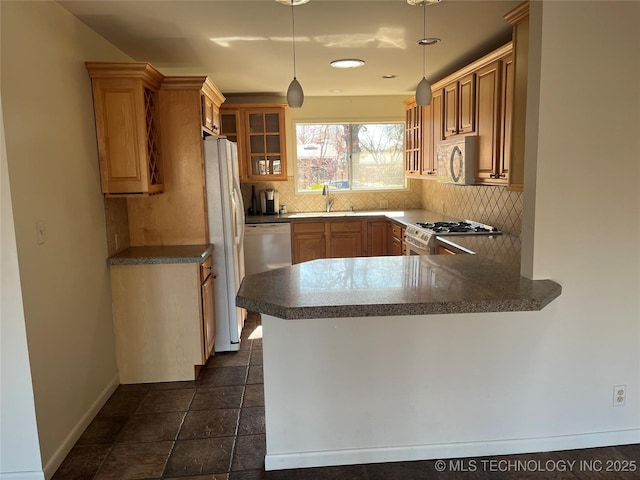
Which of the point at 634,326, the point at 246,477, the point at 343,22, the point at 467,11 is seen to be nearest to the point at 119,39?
the point at 343,22

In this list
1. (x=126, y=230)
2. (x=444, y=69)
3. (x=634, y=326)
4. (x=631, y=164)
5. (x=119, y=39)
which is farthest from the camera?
(x=444, y=69)

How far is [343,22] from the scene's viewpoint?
2766mm

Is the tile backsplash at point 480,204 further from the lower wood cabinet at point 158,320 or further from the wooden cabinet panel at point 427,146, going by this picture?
the lower wood cabinet at point 158,320

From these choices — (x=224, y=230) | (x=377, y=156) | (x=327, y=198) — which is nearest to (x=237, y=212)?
(x=224, y=230)

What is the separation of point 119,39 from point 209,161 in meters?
0.99

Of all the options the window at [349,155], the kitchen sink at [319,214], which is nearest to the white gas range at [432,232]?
the kitchen sink at [319,214]

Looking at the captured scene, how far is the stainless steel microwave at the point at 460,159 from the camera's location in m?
3.44

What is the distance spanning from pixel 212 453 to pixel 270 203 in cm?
361

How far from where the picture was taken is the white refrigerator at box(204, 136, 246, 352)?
343cm

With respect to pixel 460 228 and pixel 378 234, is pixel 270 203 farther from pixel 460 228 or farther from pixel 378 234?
pixel 460 228

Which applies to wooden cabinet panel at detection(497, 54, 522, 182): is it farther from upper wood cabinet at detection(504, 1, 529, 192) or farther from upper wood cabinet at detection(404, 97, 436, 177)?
upper wood cabinet at detection(404, 97, 436, 177)

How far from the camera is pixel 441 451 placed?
7.23 ft

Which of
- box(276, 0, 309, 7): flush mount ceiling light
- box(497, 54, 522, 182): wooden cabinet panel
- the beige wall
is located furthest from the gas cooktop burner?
the beige wall

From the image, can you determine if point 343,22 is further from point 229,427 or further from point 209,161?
point 229,427
